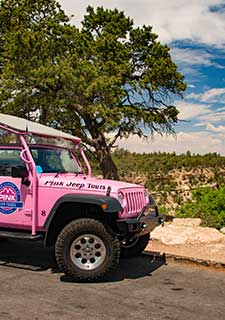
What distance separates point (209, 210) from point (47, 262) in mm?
5507

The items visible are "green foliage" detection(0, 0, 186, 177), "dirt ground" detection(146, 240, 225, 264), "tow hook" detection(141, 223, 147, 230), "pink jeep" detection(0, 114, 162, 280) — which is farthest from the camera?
"green foliage" detection(0, 0, 186, 177)

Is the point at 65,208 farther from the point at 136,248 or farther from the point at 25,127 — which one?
the point at 136,248

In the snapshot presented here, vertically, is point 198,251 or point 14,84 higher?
point 14,84

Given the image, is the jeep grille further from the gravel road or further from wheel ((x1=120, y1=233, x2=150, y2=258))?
the gravel road

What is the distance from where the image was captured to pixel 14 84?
14.8m

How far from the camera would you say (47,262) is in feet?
24.3

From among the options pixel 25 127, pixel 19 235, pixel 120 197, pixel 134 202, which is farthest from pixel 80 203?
pixel 25 127

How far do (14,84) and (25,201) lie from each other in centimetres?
868

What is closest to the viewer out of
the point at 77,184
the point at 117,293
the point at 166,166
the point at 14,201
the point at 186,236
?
the point at 117,293

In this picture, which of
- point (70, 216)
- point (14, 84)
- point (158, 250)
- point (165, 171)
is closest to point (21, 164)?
point (70, 216)

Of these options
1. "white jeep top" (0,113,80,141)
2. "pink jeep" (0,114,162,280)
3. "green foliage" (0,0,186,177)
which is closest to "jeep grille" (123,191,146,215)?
"pink jeep" (0,114,162,280)

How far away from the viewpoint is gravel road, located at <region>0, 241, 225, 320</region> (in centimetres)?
500

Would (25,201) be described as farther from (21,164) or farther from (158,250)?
(158,250)

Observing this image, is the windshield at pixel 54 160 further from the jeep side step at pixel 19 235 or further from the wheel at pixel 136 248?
the wheel at pixel 136 248
